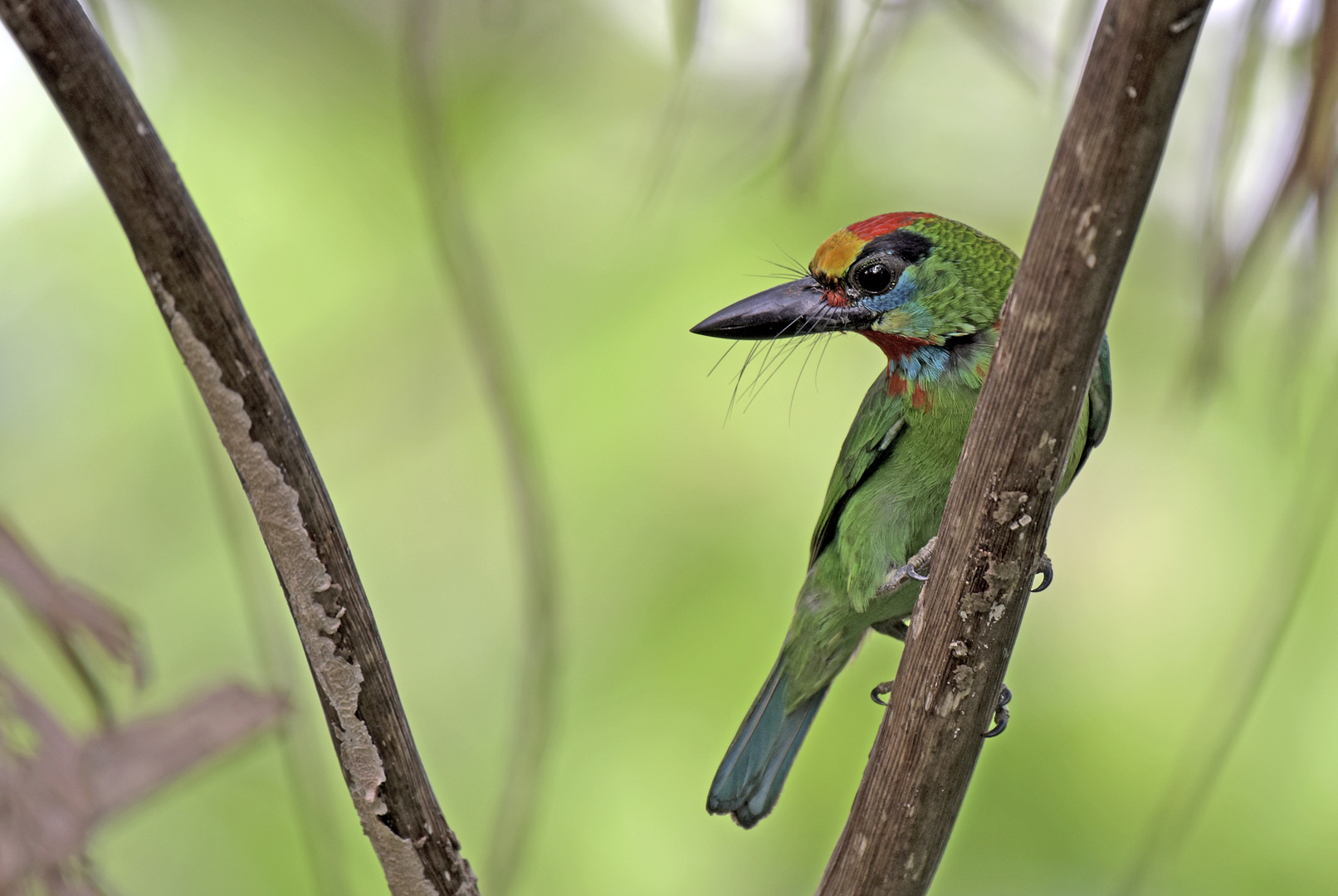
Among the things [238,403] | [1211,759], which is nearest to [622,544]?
[1211,759]

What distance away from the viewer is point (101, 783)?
0.69 metres

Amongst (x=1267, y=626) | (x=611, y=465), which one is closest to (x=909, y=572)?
(x=1267, y=626)

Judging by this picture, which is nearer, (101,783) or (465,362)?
(101,783)

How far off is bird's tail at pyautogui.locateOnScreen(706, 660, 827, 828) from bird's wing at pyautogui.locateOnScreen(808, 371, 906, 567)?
24cm

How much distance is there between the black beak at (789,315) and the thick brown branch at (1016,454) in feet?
1.52

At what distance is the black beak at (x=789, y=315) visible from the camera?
1.03 m

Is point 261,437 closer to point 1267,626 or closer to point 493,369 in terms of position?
point 493,369

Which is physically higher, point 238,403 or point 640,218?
point 640,218

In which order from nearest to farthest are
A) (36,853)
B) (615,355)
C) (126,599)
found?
(36,853) → (126,599) → (615,355)

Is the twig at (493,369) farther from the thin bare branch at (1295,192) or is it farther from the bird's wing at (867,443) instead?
the thin bare branch at (1295,192)

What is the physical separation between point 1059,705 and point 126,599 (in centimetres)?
172

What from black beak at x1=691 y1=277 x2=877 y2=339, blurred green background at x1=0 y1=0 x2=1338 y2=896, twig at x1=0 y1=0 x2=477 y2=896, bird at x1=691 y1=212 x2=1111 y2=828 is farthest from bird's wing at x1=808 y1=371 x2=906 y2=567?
blurred green background at x1=0 y1=0 x2=1338 y2=896

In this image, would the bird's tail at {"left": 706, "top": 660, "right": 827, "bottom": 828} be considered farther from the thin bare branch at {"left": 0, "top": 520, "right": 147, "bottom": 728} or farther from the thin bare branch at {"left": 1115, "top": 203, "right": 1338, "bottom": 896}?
the thin bare branch at {"left": 0, "top": 520, "right": 147, "bottom": 728}

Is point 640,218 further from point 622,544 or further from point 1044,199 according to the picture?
point 1044,199
